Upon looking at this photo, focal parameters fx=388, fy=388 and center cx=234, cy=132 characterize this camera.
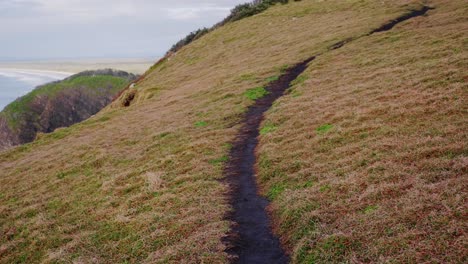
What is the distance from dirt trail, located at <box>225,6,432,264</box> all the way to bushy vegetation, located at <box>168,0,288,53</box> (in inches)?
2101

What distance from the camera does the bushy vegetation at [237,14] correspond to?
250ft

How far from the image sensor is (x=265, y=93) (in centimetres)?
3064

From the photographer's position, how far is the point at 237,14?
77688 millimetres

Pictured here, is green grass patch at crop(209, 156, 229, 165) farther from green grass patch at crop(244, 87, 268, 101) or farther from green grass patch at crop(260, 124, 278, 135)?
green grass patch at crop(244, 87, 268, 101)

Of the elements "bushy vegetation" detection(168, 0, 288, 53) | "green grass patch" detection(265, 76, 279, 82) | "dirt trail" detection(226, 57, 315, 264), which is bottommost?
"dirt trail" detection(226, 57, 315, 264)

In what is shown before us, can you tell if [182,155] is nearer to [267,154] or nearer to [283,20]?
[267,154]

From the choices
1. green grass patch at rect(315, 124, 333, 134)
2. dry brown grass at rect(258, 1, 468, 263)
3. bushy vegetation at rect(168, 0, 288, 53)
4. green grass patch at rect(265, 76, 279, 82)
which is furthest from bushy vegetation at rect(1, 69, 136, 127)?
green grass patch at rect(315, 124, 333, 134)

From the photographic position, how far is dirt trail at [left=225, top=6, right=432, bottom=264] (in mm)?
11625

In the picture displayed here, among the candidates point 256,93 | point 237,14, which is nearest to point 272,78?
point 256,93

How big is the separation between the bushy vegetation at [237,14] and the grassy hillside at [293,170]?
42485 millimetres

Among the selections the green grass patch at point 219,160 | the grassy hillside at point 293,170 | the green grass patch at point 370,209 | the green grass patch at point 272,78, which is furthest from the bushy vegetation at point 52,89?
the green grass patch at point 370,209

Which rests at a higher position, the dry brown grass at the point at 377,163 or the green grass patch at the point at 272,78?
the green grass patch at the point at 272,78

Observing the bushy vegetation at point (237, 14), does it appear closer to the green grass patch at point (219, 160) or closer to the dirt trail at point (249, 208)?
the dirt trail at point (249, 208)

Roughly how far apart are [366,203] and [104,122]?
30025mm
